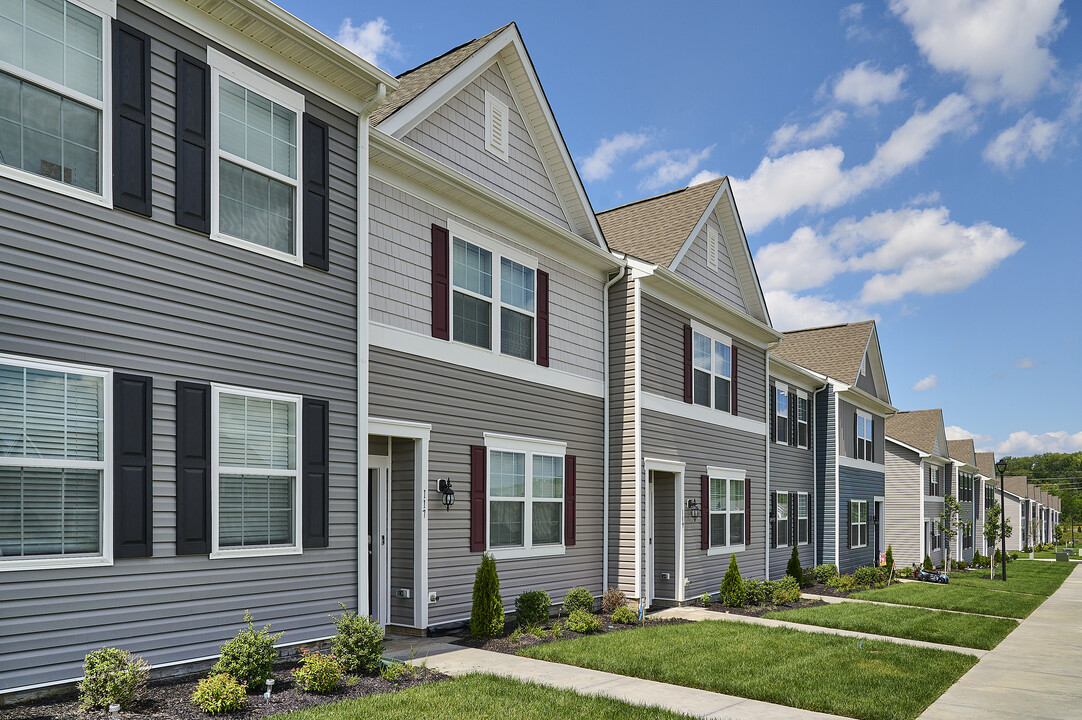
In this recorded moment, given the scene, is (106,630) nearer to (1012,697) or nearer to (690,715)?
(690,715)

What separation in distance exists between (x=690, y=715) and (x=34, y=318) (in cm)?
657

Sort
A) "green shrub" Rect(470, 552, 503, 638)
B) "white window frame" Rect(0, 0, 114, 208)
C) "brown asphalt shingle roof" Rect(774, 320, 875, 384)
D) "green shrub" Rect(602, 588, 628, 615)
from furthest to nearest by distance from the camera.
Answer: "brown asphalt shingle roof" Rect(774, 320, 875, 384)
"green shrub" Rect(602, 588, 628, 615)
"green shrub" Rect(470, 552, 503, 638)
"white window frame" Rect(0, 0, 114, 208)

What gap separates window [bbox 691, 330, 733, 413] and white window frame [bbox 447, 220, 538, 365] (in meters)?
5.24

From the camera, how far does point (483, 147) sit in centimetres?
1258

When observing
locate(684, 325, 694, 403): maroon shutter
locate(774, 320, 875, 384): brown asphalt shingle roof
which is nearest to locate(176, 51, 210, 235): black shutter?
locate(684, 325, 694, 403): maroon shutter

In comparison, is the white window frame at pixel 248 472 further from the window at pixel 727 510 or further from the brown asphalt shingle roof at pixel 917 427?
the brown asphalt shingle roof at pixel 917 427

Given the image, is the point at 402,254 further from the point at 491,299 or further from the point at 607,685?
the point at 607,685

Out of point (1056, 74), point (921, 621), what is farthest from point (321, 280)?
point (1056, 74)

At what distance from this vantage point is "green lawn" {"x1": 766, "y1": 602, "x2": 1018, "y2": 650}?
13172 millimetres

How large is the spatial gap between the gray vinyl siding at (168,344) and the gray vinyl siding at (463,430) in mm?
1402

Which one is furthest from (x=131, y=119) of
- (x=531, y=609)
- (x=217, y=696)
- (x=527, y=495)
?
(x=531, y=609)

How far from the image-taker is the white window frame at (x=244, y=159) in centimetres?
780

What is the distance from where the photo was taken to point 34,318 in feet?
20.7

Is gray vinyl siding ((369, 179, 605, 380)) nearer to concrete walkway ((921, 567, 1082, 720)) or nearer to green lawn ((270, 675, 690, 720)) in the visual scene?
green lawn ((270, 675, 690, 720))
